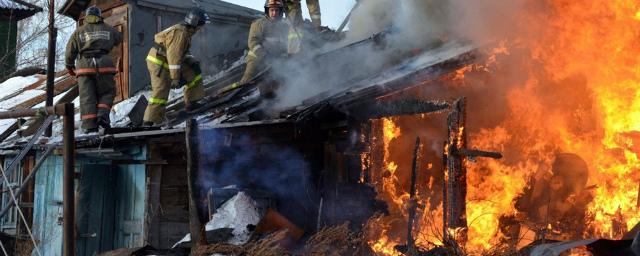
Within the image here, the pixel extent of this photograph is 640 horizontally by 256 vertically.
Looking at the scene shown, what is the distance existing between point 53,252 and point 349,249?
244 inches

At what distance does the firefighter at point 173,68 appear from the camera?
10.3 metres

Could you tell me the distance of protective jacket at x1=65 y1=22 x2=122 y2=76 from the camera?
1019 centimetres

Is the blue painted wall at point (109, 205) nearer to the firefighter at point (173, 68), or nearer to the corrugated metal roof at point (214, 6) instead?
the firefighter at point (173, 68)

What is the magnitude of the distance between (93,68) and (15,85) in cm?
978

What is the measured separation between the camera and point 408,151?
913 centimetres

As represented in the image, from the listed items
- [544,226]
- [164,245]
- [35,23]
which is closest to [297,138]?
[164,245]

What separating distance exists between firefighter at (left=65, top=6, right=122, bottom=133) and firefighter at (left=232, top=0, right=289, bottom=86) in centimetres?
255

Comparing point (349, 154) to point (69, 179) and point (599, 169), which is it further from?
point (69, 179)

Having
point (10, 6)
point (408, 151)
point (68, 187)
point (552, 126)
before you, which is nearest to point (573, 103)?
point (552, 126)

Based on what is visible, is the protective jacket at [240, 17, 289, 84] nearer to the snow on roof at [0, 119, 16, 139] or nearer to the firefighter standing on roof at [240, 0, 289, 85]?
the firefighter standing on roof at [240, 0, 289, 85]

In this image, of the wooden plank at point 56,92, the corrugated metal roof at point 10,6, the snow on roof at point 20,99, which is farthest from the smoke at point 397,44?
the corrugated metal roof at point 10,6

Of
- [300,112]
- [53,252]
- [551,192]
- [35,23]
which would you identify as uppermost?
[35,23]

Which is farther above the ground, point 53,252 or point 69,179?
point 69,179

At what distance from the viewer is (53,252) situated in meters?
11.5
